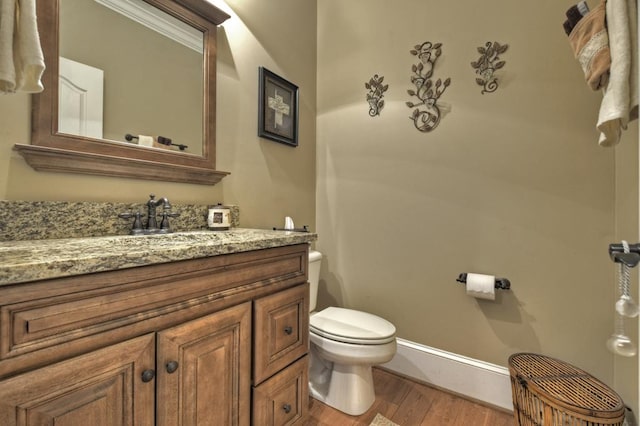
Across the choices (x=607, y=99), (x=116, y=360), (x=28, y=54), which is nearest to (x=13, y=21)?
(x=28, y=54)

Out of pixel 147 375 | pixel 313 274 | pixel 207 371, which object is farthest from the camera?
pixel 313 274

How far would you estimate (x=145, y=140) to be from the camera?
121 centimetres

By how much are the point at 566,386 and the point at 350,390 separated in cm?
94

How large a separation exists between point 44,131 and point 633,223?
7.16 ft

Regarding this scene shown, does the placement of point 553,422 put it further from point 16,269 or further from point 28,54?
point 28,54

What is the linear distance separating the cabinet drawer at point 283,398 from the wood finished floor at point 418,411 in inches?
8.4

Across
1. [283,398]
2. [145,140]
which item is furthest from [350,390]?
[145,140]

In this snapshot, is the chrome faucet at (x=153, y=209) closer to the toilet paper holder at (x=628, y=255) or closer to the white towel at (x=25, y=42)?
the white towel at (x=25, y=42)

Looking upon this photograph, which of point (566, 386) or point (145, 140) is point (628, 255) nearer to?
point (566, 386)

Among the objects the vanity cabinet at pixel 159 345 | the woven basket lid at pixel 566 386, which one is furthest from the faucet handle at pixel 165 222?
the woven basket lid at pixel 566 386

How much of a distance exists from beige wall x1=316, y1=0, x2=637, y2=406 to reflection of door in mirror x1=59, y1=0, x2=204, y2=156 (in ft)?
3.43

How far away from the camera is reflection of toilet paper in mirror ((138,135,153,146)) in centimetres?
119

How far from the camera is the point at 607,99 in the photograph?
0.69 meters

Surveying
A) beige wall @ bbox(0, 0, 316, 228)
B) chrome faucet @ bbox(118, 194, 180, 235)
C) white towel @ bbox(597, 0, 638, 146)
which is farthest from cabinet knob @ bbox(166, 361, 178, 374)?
white towel @ bbox(597, 0, 638, 146)
